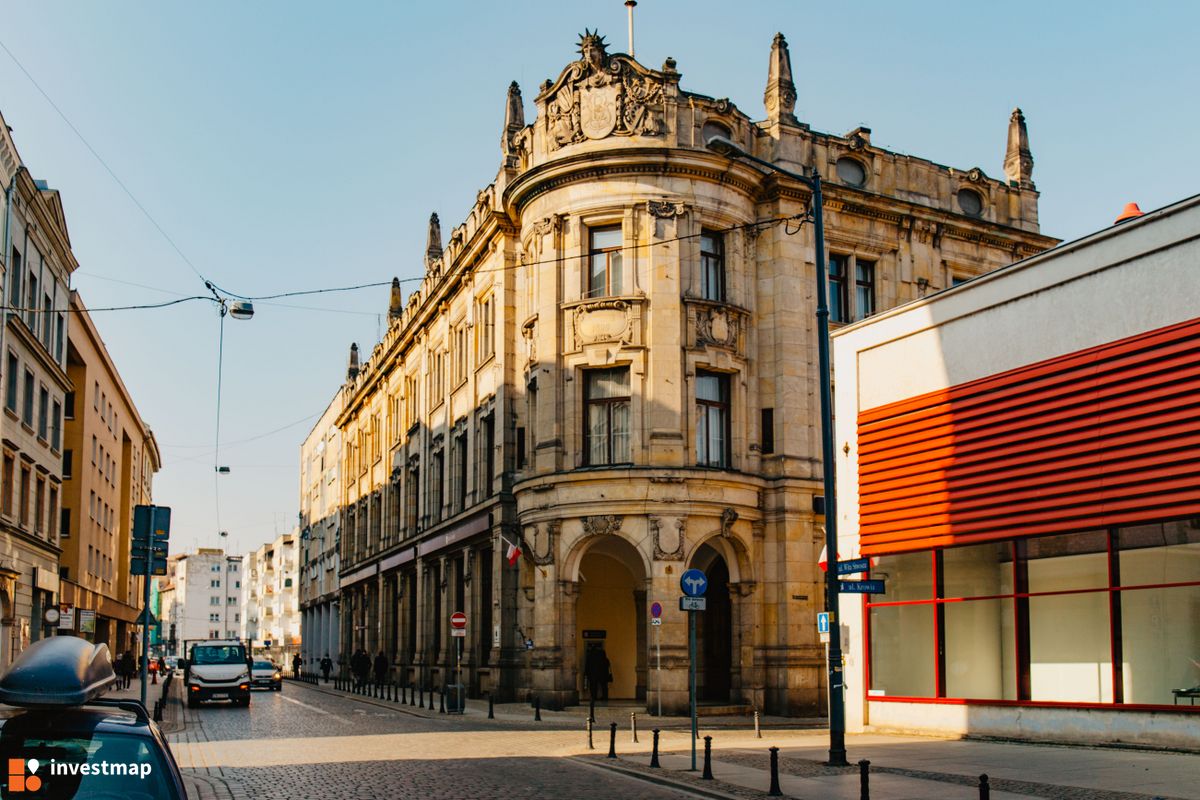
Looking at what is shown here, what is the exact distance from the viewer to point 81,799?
20.0 ft

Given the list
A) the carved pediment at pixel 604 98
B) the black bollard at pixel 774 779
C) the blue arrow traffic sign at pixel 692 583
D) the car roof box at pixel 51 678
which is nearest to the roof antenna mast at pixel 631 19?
the carved pediment at pixel 604 98

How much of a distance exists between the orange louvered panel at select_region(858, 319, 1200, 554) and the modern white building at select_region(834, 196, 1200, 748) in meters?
0.03

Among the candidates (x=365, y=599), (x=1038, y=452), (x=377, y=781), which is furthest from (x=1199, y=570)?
(x=365, y=599)

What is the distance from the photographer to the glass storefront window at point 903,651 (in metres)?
24.2

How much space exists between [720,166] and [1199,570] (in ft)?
60.8

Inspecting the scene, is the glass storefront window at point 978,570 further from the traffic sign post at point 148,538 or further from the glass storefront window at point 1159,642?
the traffic sign post at point 148,538

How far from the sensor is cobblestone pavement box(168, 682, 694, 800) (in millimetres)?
15844

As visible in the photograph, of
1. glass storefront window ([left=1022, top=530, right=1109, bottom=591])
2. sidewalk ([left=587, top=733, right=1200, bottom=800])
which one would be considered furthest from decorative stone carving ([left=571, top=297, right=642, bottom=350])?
glass storefront window ([left=1022, top=530, right=1109, bottom=591])

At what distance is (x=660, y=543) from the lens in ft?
104

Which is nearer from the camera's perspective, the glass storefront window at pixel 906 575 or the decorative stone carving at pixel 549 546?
the glass storefront window at pixel 906 575

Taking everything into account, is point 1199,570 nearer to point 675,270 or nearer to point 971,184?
point 675,270

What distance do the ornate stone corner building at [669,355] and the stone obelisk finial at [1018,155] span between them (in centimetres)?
106

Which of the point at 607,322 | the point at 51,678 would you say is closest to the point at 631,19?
the point at 607,322

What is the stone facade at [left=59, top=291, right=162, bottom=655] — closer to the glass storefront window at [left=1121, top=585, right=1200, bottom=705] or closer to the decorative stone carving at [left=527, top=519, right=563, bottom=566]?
the decorative stone carving at [left=527, top=519, right=563, bottom=566]
